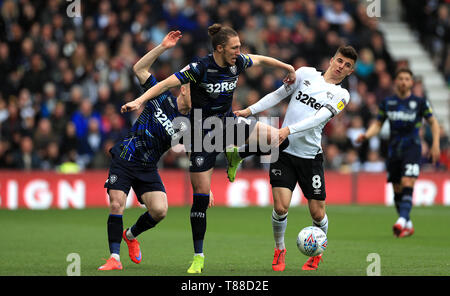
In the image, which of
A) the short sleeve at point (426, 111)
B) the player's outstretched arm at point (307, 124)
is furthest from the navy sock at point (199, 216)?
the short sleeve at point (426, 111)

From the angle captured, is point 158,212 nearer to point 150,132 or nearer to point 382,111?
point 150,132

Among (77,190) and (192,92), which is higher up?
(192,92)

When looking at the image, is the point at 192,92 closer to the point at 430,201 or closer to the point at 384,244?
the point at 384,244

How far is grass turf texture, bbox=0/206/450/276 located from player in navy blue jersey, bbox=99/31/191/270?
627 millimetres

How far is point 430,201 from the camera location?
71.3 ft

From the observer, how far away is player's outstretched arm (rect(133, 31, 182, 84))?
8.84 m

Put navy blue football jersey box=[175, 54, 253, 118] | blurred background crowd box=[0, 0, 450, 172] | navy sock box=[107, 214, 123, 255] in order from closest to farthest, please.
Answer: navy blue football jersey box=[175, 54, 253, 118] → navy sock box=[107, 214, 123, 255] → blurred background crowd box=[0, 0, 450, 172]

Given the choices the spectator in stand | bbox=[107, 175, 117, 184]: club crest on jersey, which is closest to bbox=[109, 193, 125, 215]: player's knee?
bbox=[107, 175, 117, 184]: club crest on jersey

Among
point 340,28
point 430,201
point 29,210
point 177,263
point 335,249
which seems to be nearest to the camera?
point 177,263

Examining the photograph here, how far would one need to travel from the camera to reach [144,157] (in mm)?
9359

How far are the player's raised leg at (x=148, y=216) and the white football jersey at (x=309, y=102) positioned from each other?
1.56 m

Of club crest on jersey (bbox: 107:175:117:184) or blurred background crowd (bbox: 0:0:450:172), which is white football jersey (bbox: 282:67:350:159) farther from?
blurred background crowd (bbox: 0:0:450:172)

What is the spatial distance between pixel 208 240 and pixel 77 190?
7804 millimetres
